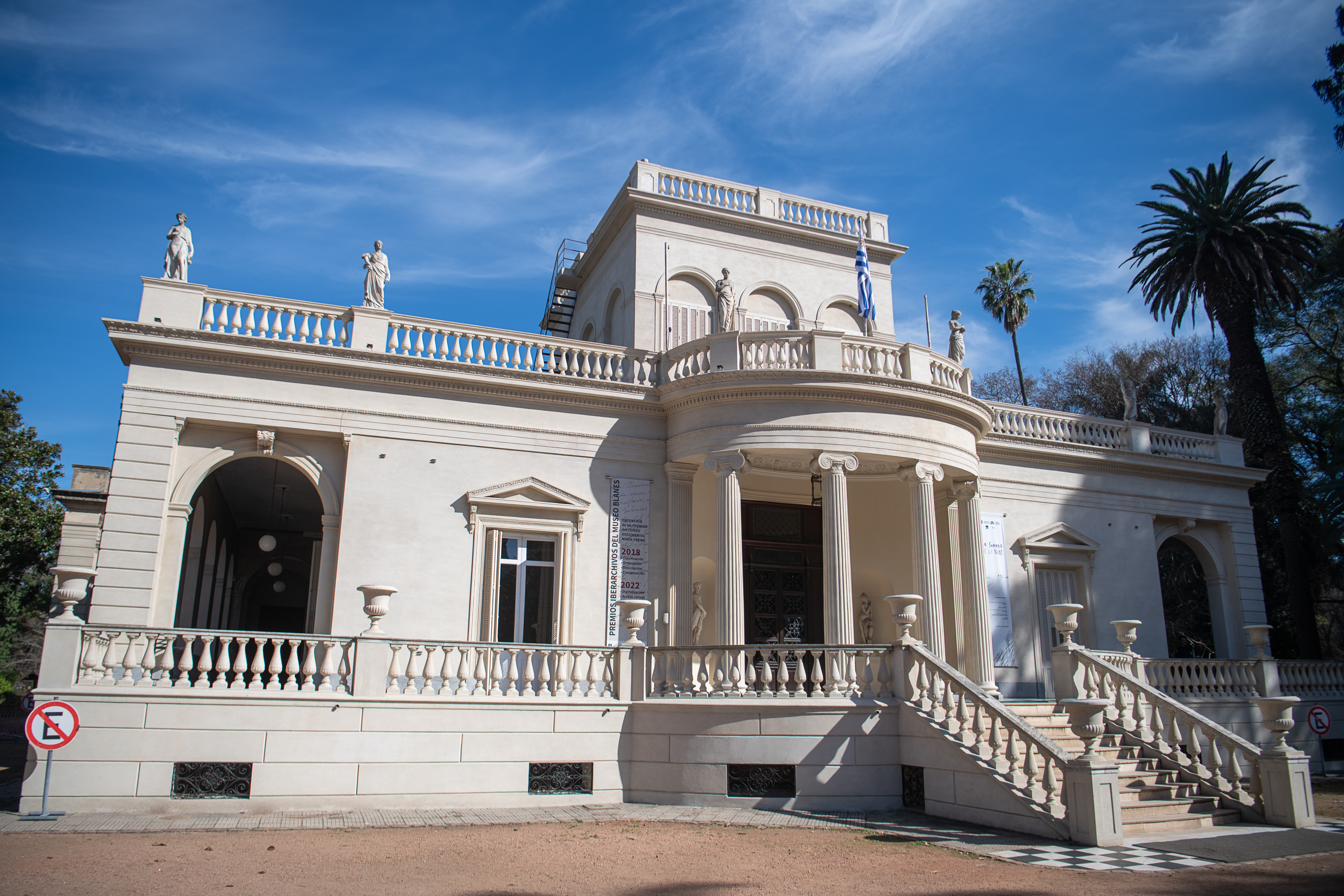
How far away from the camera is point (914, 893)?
8.45 m

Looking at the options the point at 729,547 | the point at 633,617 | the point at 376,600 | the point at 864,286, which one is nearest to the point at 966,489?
the point at 864,286

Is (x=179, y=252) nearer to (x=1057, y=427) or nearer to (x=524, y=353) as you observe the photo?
(x=524, y=353)

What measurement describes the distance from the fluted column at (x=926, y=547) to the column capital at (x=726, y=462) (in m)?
3.34

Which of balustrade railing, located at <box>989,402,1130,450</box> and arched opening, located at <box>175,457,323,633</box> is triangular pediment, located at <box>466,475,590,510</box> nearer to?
arched opening, located at <box>175,457,323,633</box>

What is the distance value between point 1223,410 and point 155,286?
26145 mm

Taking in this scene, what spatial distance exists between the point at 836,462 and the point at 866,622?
19.1 feet

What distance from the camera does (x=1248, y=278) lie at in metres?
27.8

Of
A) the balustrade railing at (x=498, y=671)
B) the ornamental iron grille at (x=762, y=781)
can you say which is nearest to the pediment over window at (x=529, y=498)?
the balustrade railing at (x=498, y=671)

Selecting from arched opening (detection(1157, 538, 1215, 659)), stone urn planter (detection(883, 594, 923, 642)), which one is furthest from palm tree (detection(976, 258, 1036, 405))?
stone urn planter (detection(883, 594, 923, 642))

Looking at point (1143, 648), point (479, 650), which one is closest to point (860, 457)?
point (479, 650)

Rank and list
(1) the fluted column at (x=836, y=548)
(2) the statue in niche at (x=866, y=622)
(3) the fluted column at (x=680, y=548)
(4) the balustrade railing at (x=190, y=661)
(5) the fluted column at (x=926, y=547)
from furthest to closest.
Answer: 1. (2) the statue in niche at (x=866, y=622)
2. (3) the fluted column at (x=680, y=548)
3. (5) the fluted column at (x=926, y=547)
4. (1) the fluted column at (x=836, y=548)
5. (4) the balustrade railing at (x=190, y=661)

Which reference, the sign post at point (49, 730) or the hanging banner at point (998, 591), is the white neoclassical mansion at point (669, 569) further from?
the sign post at point (49, 730)

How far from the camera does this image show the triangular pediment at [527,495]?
17719 mm

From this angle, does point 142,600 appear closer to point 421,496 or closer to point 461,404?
point 421,496
